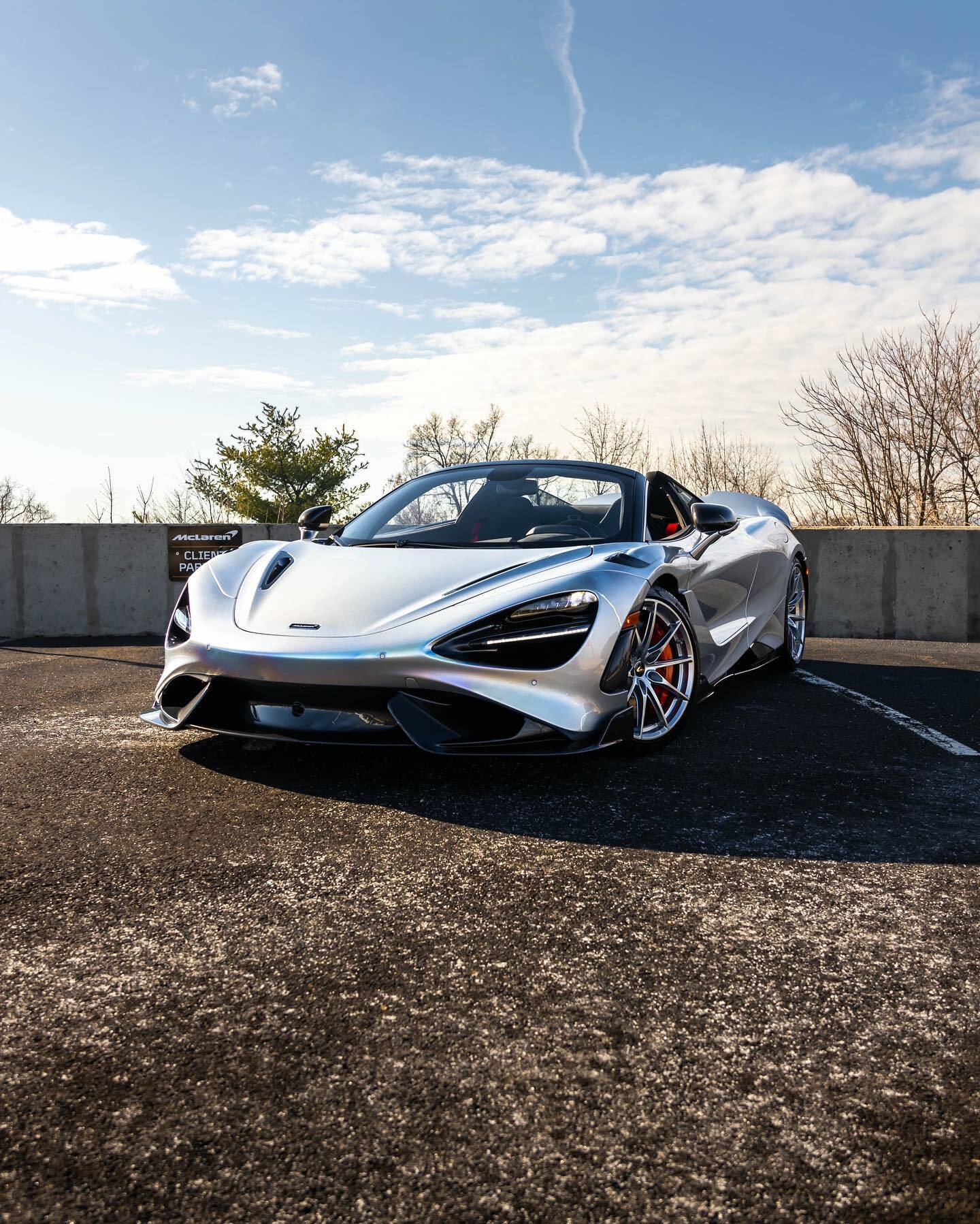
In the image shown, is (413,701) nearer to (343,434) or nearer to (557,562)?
(557,562)

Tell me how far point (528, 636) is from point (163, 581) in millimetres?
8112

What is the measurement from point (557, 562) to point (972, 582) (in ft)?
27.7

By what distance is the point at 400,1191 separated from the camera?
132 cm

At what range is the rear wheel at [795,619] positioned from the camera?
241 inches

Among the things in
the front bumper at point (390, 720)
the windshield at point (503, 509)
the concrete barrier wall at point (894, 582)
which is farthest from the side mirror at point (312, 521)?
the concrete barrier wall at point (894, 582)

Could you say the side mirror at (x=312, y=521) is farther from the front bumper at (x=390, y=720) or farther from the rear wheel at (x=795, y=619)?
the rear wheel at (x=795, y=619)

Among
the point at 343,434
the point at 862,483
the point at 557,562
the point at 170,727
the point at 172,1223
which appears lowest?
the point at 172,1223

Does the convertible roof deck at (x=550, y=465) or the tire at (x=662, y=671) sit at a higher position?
the convertible roof deck at (x=550, y=465)

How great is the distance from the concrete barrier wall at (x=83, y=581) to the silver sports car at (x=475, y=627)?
6.26 metres

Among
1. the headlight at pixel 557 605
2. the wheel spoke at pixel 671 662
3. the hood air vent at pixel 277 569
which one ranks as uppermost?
the hood air vent at pixel 277 569

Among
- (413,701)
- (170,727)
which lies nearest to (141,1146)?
(413,701)

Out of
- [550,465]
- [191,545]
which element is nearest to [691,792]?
[550,465]

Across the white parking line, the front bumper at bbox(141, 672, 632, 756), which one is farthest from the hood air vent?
the white parking line

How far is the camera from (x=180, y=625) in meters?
3.79
